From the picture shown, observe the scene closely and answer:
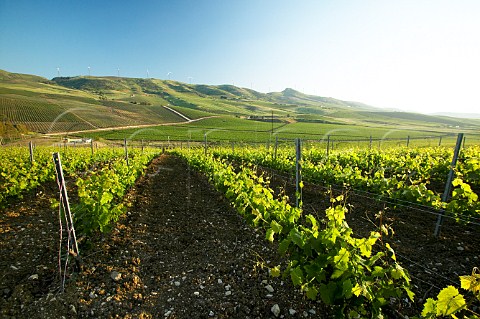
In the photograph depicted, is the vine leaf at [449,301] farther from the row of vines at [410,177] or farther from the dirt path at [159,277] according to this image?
the row of vines at [410,177]

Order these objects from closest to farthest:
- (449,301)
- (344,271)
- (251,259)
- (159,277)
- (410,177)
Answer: (449,301) < (344,271) < (159,277) < (251,259) < (410,177)

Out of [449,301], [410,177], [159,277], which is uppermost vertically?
[449,301]

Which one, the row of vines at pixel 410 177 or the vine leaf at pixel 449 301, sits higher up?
the vine leaf at pixel 449 301

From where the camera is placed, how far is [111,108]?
75.8 m

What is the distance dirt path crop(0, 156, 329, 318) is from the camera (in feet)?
10.4

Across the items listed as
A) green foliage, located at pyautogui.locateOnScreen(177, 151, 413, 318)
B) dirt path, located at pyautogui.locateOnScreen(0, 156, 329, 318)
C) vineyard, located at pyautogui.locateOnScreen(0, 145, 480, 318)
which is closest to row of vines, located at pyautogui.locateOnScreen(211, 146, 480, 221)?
vineyard, located at pyautogui.locateOnScreen(0, 145, 480, 318)

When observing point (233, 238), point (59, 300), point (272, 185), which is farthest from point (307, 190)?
point (59, 300)

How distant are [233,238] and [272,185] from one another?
4699mm

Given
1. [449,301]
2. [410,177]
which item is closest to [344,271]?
[449,301]

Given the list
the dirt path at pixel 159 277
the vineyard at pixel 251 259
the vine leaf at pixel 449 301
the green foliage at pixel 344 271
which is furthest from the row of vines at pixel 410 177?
the dirt path at pixel 159 277

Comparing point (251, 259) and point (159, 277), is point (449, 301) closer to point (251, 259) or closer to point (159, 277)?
A: point (251, 259)

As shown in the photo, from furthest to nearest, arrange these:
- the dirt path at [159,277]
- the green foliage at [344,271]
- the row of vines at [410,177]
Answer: the row of vines at [410,177]
the dirt path at [159,277]
the green foliage at [344,271]

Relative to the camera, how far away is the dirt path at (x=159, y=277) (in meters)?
3.16

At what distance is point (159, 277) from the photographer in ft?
12.7
